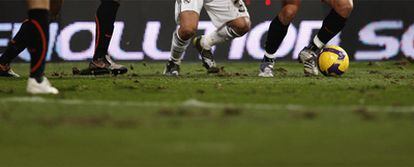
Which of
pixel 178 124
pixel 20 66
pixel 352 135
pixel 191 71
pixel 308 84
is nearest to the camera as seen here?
pixel 352 135

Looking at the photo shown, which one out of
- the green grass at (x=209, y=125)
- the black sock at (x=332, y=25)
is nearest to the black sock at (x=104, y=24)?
the green grass at (x=209, y=125)

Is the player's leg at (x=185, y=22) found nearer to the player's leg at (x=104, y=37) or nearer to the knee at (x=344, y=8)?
the player's leg at (x=104, y=37)

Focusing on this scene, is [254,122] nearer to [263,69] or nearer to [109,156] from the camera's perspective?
[109,156]

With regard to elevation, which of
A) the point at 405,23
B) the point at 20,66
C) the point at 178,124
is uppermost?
the point at 178,124

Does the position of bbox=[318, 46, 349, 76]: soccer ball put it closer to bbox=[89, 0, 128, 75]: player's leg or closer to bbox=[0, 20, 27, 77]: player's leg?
bbox=[89, 0, 128, 75]: player's leg

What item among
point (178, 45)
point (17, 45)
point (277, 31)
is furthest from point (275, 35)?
point (17, 45)

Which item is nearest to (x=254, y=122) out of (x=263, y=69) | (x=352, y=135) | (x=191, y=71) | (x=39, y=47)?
(x=352, y=135)

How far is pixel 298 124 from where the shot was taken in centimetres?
646

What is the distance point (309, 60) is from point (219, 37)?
3.82 ft

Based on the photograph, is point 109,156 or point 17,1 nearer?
point 109,156

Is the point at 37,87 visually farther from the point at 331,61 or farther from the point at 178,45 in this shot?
the point at 331,61

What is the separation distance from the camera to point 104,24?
1149 centimetres

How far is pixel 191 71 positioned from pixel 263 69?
1.85m

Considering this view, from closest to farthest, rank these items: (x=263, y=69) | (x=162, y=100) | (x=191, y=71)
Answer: (x=162, y=100) → (x=263, y=69) → (x=191, y=71)
